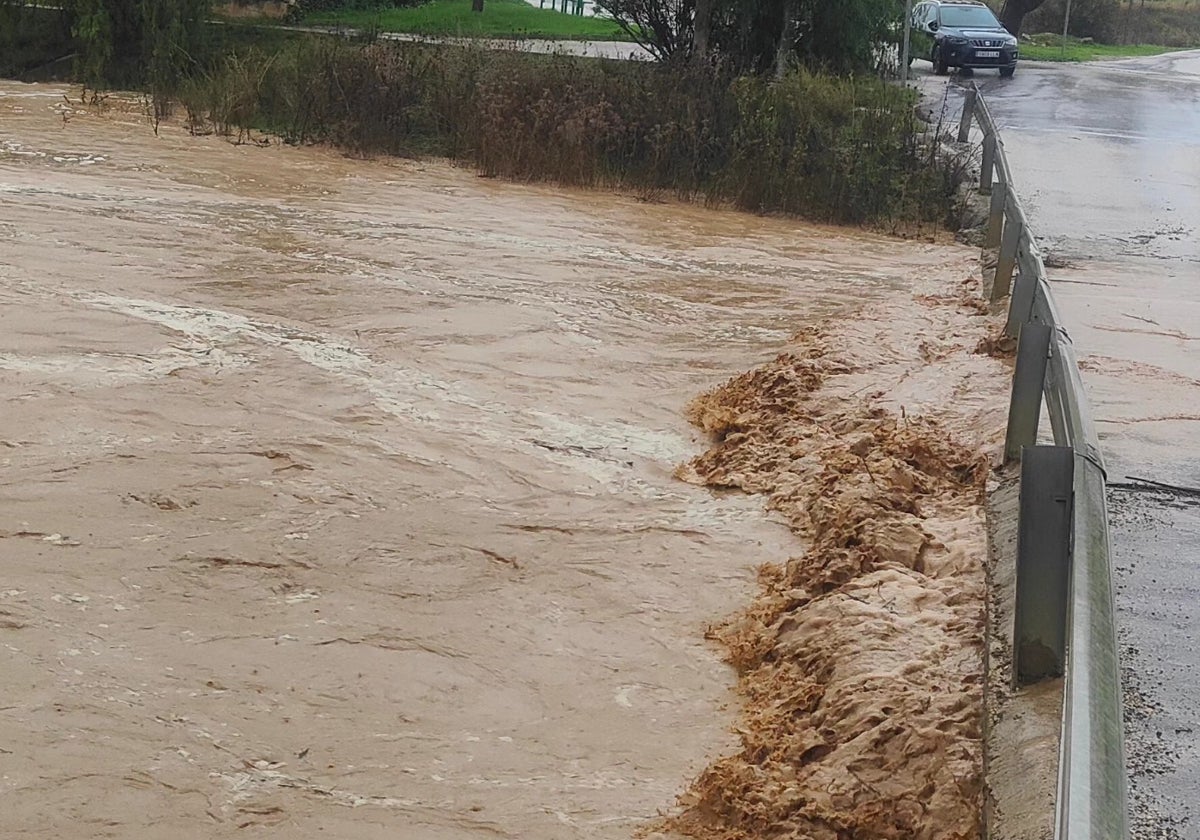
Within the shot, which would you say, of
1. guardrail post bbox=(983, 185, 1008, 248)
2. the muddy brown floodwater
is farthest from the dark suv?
the muddy brown floodwater

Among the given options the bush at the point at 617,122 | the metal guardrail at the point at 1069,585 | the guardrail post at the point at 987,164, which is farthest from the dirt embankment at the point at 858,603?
the bush at the point at 617,122

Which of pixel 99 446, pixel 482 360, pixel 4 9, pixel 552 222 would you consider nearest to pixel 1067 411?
pixel 99 446

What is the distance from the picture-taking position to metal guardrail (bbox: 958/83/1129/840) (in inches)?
92.4

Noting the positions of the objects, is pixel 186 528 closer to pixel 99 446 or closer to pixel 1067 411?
pixel 99 446

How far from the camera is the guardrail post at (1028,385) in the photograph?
618 cm

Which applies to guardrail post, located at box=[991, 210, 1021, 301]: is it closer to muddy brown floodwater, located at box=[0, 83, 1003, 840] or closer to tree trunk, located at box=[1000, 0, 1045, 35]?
muddy brown floodwater, located at box=[0, 83, 1003, 840]

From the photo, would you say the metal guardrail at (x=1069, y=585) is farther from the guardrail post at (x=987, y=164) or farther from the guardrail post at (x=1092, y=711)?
the guardrail post at (x=987, y=164)

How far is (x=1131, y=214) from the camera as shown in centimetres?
1677

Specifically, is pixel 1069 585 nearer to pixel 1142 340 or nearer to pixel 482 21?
pixel 1142 340

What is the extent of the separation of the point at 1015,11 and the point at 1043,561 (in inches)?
1901

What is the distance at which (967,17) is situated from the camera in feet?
116

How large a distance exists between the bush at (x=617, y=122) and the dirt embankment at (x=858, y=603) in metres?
8.39

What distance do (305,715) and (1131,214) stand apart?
13.5 metres

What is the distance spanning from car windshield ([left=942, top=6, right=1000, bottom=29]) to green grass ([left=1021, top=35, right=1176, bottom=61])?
19.2 ft
